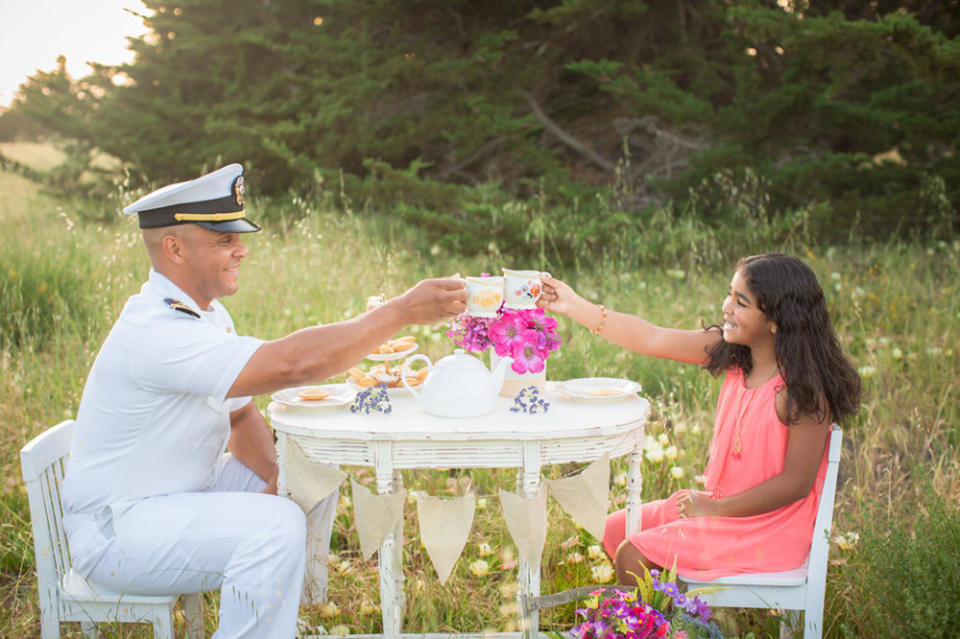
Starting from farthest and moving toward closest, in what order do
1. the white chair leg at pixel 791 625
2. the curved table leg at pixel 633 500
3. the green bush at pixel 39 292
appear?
the green bush at pixel 39 292 → the curved table leg at pixel 633 500 → the white chair leg at pixel 791 625

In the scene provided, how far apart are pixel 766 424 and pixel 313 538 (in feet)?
5.37

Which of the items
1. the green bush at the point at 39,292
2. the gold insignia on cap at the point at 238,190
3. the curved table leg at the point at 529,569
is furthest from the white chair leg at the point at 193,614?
the green bush at the point at 39,292

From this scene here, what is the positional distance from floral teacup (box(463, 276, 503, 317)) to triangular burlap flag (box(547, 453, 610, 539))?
60 cm

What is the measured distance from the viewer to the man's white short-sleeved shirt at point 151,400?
2.21 metres

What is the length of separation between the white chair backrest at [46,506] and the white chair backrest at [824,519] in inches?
93.7

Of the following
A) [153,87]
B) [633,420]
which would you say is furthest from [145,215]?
[153,87]

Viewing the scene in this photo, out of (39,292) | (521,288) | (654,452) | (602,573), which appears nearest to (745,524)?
(602,573)

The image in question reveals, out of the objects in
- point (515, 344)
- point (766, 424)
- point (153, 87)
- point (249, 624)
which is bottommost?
point (249, 624)

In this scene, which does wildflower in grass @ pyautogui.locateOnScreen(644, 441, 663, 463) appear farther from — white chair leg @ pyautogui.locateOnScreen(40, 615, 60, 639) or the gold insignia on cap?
white chair leg @ pyautogui.locateOnScreen(40, 615, 60, 639)

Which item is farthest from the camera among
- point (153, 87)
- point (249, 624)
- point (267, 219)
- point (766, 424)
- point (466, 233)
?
point (153, 87)

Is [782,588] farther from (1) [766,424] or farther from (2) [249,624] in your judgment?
(2) [249,624]

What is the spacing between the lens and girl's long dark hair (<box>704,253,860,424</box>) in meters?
2.42

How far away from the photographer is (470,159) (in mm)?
9297

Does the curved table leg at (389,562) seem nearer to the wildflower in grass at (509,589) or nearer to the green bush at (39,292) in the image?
the wildflower in grass at (509,589)
